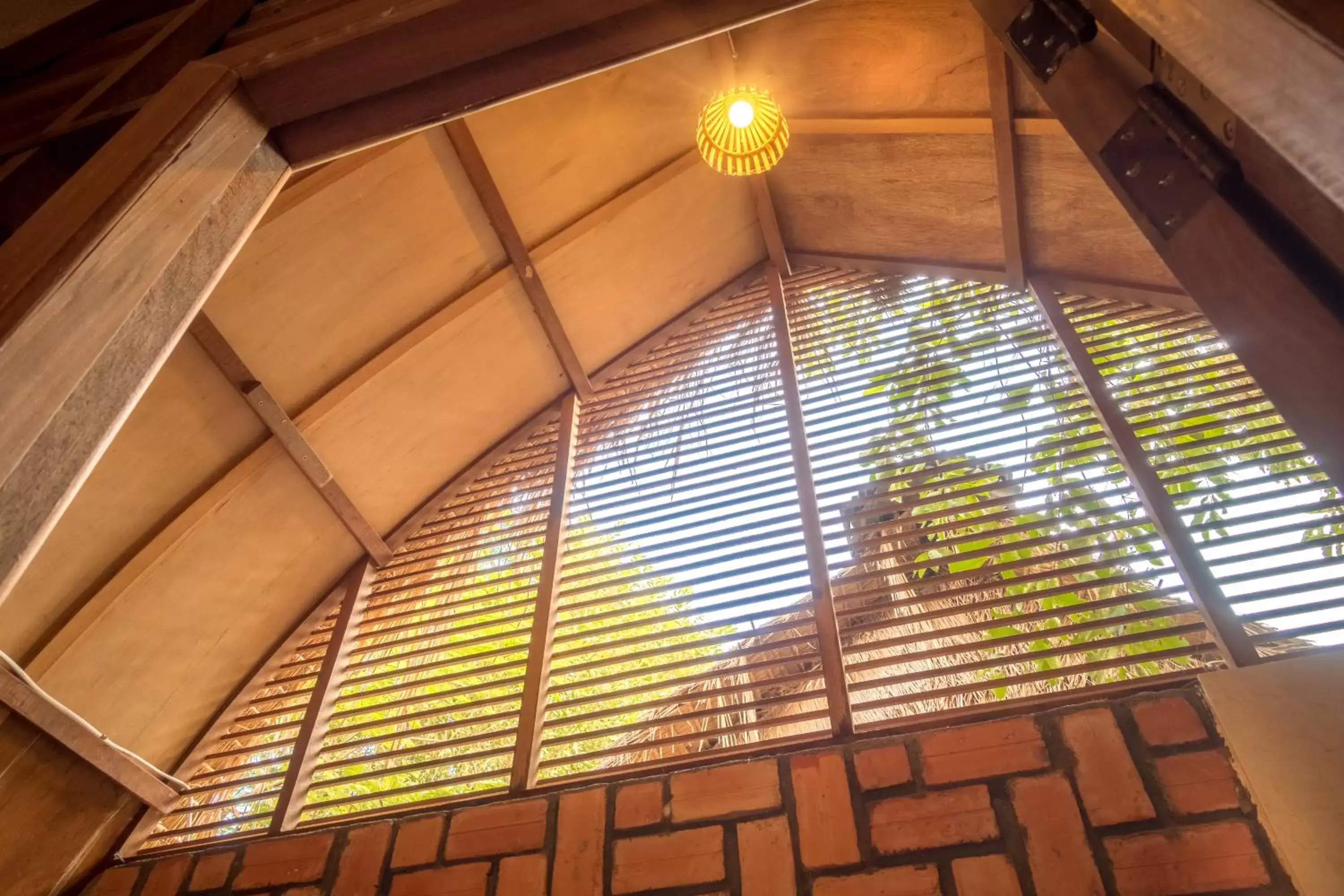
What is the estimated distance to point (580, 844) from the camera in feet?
5.94

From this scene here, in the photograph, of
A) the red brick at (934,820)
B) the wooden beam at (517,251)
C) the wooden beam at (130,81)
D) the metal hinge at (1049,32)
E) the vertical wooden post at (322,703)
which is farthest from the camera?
the wooden beam at (517,251)

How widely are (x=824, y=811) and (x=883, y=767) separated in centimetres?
16

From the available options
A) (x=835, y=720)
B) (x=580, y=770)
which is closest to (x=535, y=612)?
(x=580, y=770)

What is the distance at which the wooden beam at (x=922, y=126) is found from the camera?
2.75m

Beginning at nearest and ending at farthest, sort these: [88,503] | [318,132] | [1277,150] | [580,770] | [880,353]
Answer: [1277,150] → [318,132] → [88,503] → [580,770] → [880,353]

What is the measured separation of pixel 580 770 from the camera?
2.30 metres

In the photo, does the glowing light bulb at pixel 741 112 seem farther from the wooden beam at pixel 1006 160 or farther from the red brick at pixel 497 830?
the red brick at pixel 497 830

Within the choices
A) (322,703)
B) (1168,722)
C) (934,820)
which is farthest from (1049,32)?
(322,703)

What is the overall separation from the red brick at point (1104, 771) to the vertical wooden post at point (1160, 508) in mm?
374

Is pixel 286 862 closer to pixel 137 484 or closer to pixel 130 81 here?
pixel 137 484

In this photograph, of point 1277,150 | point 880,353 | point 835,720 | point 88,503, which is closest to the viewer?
point 1277,150

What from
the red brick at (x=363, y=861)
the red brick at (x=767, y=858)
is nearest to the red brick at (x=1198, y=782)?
the red brick at (x=767, y=858)

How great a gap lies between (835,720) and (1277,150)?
61.1 inches

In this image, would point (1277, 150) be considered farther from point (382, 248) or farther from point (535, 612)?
point (382, 248)
